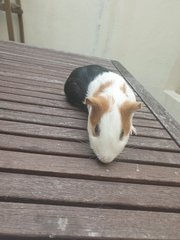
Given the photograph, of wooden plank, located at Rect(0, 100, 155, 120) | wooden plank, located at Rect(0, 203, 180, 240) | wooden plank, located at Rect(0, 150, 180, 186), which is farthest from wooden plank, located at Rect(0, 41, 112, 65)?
wooden plank, located at Rect(0, 203, 180, 240)

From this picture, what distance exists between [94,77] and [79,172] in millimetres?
589

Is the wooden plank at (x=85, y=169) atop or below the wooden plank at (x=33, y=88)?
atop

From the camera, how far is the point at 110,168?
0.87m

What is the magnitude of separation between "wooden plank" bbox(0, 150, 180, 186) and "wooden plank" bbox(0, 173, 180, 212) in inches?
0.9

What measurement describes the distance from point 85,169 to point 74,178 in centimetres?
6

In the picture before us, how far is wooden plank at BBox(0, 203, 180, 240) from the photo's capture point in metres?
0.60

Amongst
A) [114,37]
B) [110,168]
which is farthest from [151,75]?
[110,168]

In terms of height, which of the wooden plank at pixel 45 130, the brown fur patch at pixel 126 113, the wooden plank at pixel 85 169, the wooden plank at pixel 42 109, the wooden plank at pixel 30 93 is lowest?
the wooden plank at pixel 30 93

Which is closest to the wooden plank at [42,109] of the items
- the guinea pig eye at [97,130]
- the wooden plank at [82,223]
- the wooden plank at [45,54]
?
the guinea pig eye at [97,130]

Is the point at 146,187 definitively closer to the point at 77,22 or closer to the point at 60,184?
the point at 60,184

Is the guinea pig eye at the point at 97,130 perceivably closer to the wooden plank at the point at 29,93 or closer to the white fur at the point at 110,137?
the white fur at the point at 110,137

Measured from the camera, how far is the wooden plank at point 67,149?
0.88 metres

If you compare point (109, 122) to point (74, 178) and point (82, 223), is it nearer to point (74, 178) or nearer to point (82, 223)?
point (74, 178)

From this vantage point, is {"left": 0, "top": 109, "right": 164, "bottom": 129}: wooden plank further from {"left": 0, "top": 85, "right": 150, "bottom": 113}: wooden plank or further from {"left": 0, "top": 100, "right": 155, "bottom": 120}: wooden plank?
{"left": 0, "top": 85, "right": 150, "bottom": 113}: wooden plank
